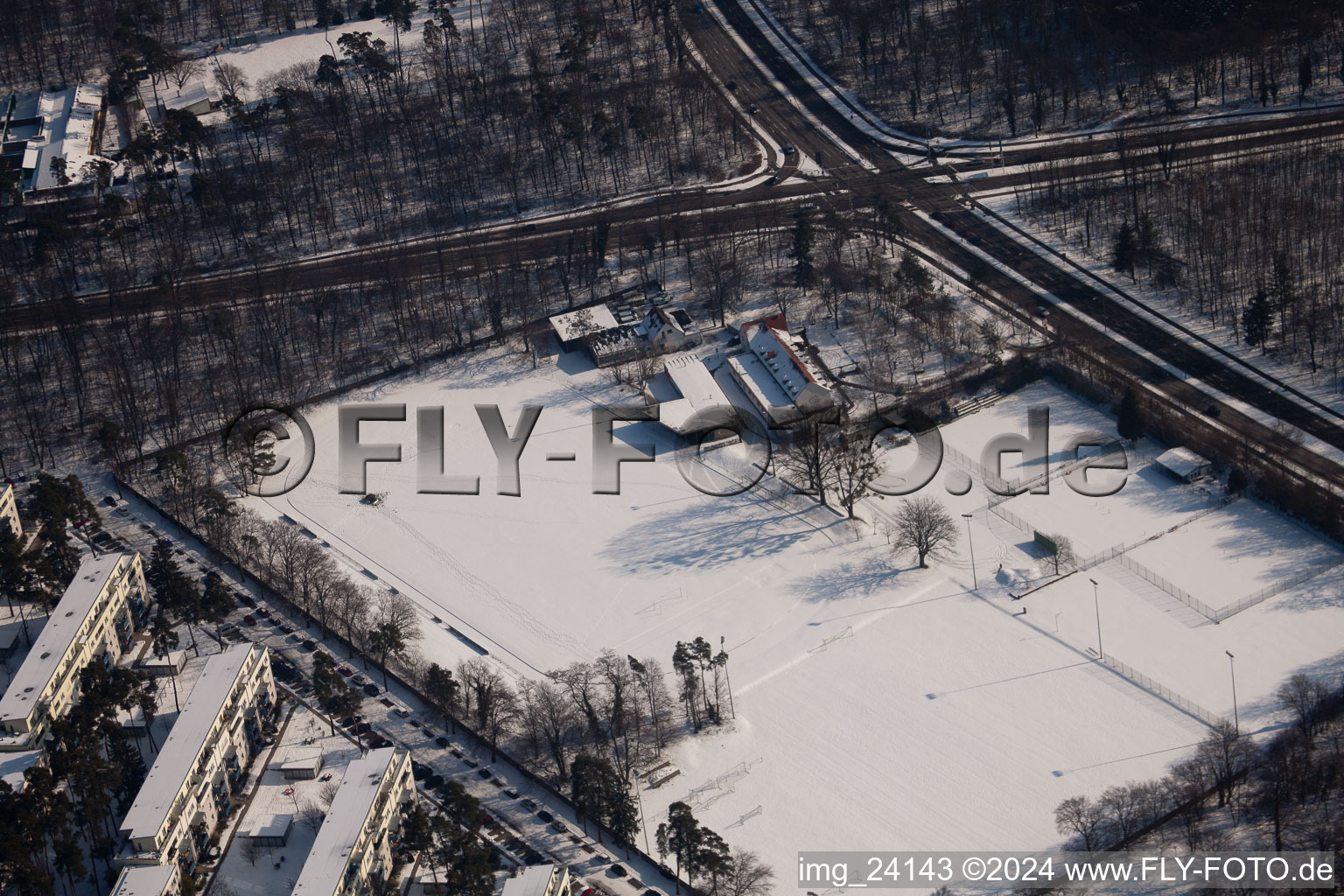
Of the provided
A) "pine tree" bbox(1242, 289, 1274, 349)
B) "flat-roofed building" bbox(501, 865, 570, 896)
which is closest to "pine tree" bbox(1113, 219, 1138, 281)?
"pine tree" bbox(1242, 289, 1274, 349)

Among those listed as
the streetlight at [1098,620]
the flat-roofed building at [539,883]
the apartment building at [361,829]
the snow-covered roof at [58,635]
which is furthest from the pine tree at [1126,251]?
the snow-covered roof at [58,635]

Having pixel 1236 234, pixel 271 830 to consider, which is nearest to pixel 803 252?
pixel 1236 234

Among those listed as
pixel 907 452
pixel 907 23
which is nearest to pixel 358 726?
pixel 907 452

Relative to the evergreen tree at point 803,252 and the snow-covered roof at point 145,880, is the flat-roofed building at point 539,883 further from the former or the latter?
the evergreen tree at point 803,252

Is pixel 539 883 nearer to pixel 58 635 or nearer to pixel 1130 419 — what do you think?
pixel 58 635

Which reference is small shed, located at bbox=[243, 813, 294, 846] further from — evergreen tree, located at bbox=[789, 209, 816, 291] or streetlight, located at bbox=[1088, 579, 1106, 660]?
evergreen tree, located at bbox=[789, 209, 816, 291]

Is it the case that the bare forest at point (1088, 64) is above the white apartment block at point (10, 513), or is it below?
above
